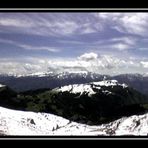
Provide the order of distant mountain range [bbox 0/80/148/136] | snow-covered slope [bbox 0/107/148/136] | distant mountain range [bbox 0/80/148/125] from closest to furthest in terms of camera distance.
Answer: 1. snow-covered slope [bbox 0/107/148/136]
2. distant mountain range [bbox 0/80/148/136]
3. distant mountain range [bbox 0/80/148/125]

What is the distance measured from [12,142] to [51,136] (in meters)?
0.60

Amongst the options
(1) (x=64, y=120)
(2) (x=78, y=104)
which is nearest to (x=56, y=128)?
(1) (x=64, y=120)

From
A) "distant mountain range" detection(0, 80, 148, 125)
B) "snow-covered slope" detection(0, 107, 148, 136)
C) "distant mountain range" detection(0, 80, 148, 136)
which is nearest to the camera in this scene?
"snow-covered slope" detection(0, 107, 148, 136)

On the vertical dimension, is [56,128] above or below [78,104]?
below

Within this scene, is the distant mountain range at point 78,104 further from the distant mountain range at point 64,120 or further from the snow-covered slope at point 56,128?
the snow-covered slope at point 56,128

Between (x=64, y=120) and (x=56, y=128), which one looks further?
(x=64, y=120)

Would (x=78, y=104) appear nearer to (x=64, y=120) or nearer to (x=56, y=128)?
(x=64, y=120)

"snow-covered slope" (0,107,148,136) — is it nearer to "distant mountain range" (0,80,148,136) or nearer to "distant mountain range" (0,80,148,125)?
"distant mountain range" (0,80,148,136)

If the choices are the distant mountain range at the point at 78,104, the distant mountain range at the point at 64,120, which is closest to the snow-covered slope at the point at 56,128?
the distant mountain range at the point at 64,120

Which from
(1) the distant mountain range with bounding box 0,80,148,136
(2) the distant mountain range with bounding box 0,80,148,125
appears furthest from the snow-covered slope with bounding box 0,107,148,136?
(2) the distant mountain range with bounding box 0,80,148,125

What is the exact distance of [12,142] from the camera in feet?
15.0

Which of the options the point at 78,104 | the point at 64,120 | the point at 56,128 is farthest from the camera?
the point at 78,104

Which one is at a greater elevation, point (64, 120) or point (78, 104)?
point (78, 104)

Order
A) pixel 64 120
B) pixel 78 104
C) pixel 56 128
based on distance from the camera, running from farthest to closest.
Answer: pixel 78 104 → pixel 64 120 → pixel 56 128
